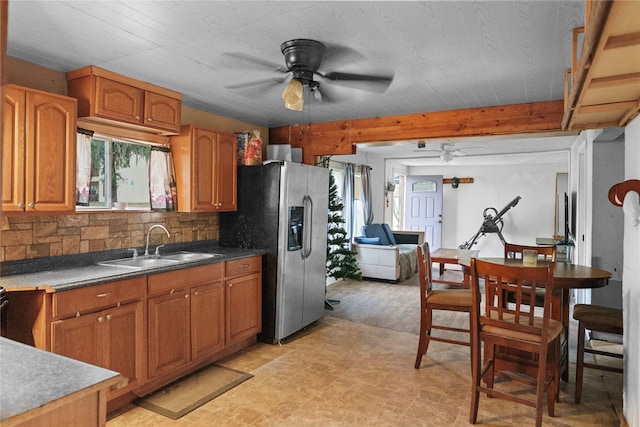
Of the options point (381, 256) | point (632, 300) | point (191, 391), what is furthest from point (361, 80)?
point (381, 256)

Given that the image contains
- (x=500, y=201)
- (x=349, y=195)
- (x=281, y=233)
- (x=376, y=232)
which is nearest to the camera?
(x=281, y=233)

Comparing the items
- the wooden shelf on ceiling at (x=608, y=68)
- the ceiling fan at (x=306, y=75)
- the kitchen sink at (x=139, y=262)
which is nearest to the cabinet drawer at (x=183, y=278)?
the kitchen sink at (x=139, y=262)

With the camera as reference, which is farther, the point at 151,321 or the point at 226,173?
the point at 226,173

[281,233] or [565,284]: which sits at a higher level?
[281,233]

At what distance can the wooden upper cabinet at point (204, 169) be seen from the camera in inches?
141

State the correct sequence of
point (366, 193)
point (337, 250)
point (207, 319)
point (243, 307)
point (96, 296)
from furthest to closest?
point (366, 193) → point (337, 250) → point (243, 307) → point (207, 319) → point (96, 296)

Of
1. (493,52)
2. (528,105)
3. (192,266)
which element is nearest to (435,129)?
(528,105)

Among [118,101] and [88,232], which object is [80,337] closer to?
[88,232]

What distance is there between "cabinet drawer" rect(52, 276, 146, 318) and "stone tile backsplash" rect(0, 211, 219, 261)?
61 centimetres

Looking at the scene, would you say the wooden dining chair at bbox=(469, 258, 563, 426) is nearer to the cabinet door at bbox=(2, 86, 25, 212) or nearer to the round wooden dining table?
the round wooden dining table

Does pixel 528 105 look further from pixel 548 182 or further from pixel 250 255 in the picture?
pixel 548 182

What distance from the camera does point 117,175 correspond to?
129 inches

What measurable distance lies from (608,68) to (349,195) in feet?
17.3

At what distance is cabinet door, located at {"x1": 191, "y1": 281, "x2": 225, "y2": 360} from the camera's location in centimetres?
317
